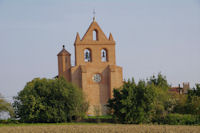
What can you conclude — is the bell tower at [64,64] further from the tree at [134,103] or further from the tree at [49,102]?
the tree at [134,103]

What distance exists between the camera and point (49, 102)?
205ft

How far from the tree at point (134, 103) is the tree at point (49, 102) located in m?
6.10

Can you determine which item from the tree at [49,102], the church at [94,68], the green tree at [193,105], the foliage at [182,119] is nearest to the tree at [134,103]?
the foliage at [182,119]

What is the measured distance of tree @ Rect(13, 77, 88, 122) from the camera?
61562mm

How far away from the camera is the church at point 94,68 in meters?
73.6

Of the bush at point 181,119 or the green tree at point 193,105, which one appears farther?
the green tree at point 193,105

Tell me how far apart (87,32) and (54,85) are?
15.3m

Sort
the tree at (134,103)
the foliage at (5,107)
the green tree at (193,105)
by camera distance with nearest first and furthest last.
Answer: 1. the tree at (134,103)
2. the green tree at (193,105)
3. the foliage at (5,107)

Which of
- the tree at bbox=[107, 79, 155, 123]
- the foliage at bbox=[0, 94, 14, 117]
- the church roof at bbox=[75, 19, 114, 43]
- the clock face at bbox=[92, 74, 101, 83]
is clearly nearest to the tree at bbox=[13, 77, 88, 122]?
the foliage at bbox=[0, 94, 14, 117]

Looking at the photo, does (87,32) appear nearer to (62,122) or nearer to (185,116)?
(62,122)

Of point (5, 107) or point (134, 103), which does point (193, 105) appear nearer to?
point (134, 103)

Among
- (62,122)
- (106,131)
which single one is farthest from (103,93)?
(106,131)

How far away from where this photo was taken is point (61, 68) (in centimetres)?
7525

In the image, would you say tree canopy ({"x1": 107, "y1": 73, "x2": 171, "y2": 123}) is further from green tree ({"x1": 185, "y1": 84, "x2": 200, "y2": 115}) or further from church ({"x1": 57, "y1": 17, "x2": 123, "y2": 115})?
church ({"x1": 57, "y1": 17, "x2": 123, "y2": 115})
